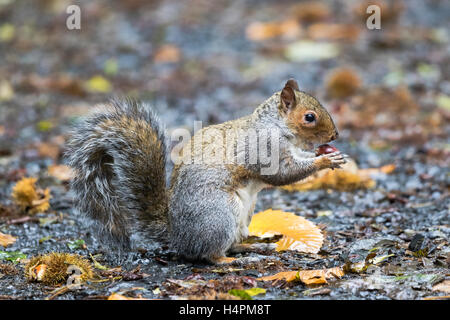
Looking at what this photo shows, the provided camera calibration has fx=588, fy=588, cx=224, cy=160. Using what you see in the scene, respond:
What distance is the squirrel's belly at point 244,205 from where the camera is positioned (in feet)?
10.6

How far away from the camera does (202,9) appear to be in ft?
32.6

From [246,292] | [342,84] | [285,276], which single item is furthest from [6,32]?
[246,292]

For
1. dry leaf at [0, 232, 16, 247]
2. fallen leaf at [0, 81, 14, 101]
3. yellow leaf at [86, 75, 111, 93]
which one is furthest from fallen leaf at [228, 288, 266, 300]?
fallen leaf at [0, 81, 14, 101]

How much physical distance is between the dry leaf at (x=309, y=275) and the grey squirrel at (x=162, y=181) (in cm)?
40

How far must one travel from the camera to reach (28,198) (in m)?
4.11

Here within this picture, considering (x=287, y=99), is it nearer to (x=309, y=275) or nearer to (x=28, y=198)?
(x=309, y=275)

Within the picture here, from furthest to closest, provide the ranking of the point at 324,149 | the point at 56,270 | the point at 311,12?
the point at 311,12, the point at 324,149, the point at 56,270

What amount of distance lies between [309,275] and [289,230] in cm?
70

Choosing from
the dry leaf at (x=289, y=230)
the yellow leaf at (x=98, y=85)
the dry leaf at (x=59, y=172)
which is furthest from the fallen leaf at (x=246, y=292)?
the yellow leaf at (x=98, y=85)

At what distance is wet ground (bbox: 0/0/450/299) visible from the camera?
9.97ft

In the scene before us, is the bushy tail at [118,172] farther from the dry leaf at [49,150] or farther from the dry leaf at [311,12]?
the dry leaf at [311,12]

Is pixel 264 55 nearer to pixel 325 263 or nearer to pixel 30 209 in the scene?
pixel 30 209
